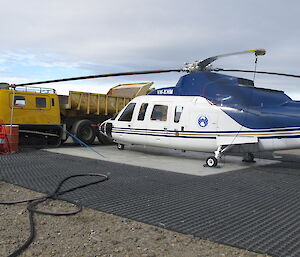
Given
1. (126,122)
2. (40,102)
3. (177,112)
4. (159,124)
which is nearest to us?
(177,112)

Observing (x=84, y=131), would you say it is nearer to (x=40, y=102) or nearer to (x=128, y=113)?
(x=40, y=102)

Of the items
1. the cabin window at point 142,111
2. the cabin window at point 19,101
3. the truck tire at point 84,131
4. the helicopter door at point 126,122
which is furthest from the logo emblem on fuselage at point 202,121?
the cabin window at point 19,101

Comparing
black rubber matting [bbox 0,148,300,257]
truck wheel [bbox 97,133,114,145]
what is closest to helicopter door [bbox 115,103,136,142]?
black rubber matting [bbox 0,148,300,257]

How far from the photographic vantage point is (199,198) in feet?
17.6

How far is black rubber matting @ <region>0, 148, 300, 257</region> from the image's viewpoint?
3.84 m

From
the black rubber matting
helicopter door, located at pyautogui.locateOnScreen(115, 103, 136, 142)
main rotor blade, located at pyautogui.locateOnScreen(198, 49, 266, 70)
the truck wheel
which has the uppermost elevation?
main rotor blade, located at pyautogui.locateOnScreen(198, 49, 266, 70)

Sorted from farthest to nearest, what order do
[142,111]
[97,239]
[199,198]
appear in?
[142,111], [199,198], [97,239]

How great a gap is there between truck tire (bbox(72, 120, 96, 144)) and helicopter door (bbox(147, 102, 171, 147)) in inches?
152

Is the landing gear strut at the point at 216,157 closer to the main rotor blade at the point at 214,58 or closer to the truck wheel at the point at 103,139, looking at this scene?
the main rotor blade at the point at 214,58

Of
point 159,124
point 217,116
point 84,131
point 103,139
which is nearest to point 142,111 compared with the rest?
point 159,124

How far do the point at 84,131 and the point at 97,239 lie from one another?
400 inches

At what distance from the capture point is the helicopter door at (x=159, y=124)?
10055 mm

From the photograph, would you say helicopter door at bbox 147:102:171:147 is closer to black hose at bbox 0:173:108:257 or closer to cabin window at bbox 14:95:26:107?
black hose at bbox 0:173:108:257

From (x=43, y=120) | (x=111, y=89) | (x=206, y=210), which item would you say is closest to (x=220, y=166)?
(x=206, y=210)
